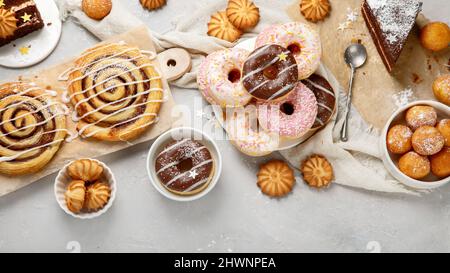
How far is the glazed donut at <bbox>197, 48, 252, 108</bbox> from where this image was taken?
2254 millimetres

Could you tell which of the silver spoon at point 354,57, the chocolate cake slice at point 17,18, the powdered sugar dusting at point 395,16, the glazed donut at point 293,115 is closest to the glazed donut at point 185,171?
the glazed donut at point 293,115

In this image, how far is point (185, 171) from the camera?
7.54 ft

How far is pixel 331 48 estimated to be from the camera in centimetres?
247

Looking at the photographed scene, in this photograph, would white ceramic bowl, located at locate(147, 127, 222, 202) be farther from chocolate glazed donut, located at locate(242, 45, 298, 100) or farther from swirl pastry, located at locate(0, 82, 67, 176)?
swirl pastry, located at locate(0, 82, 67, 176)

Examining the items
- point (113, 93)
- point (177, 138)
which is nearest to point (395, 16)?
point (177, 138)

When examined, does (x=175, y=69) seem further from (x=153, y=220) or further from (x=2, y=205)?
(x=2, y=205)

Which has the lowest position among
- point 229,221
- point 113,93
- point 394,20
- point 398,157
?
point 229,221

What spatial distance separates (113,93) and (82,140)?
9.4 inches

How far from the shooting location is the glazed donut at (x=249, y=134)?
2.27m

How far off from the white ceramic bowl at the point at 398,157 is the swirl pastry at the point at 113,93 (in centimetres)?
96

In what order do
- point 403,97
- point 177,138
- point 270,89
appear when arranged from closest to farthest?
1. point 270,89
2. point 177,138
3. point 403,97

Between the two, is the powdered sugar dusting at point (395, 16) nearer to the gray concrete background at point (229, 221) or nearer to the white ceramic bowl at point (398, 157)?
the white ceramic bowl at point (398, 157)

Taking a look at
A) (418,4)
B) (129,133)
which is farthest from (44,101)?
(418,4)

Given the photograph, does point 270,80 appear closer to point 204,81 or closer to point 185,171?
point 204,81
